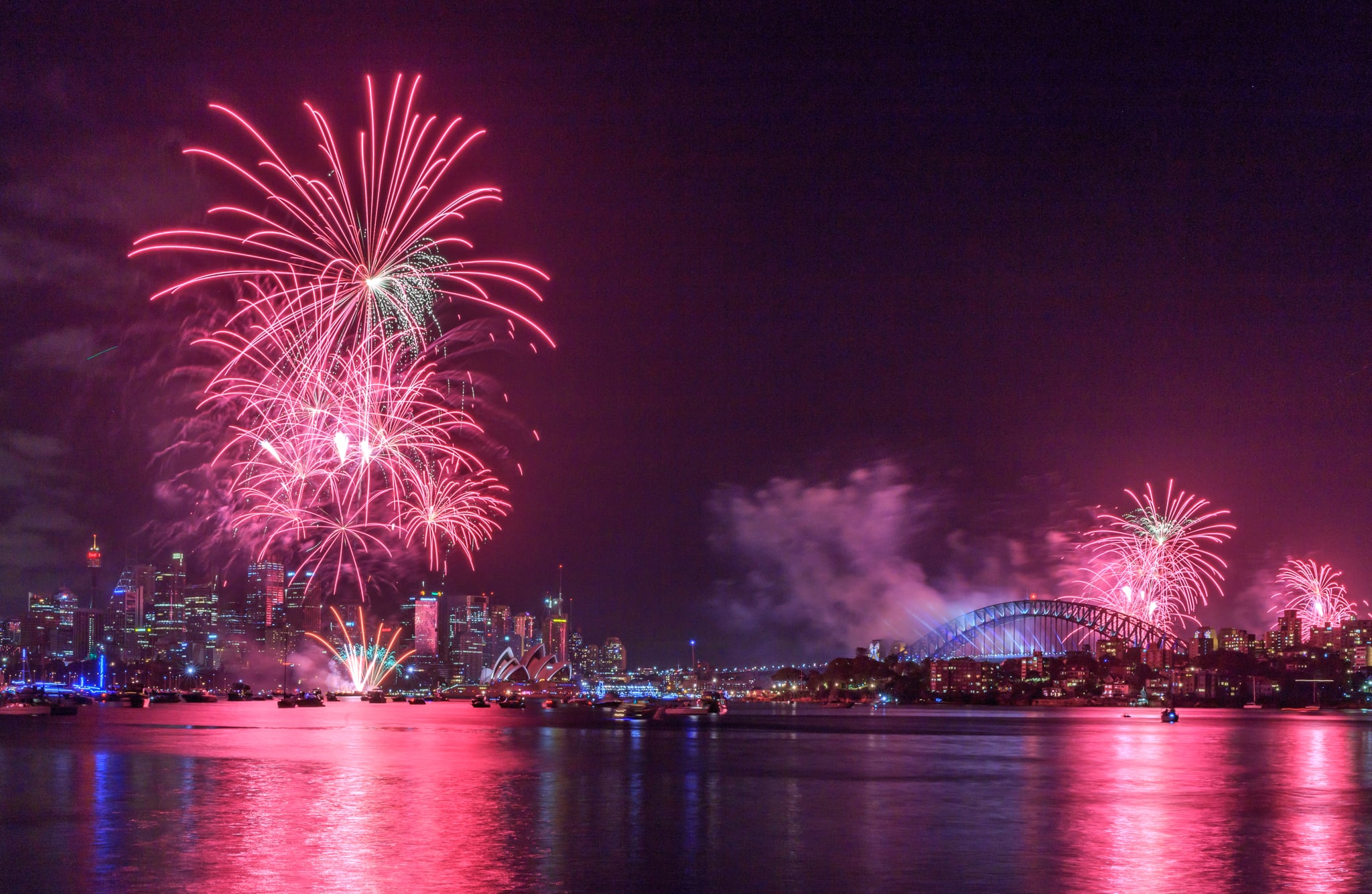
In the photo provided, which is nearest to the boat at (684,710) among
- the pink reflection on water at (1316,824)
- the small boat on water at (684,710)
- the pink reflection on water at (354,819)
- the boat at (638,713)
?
the small boat on water at (684,710)

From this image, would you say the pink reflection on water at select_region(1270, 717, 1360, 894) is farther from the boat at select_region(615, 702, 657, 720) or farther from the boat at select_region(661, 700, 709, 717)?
the boat at select_region(661, 700, 709, 717)

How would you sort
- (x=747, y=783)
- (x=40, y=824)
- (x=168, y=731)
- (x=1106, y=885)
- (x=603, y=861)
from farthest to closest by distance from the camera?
(x=168, y=731) → (x=747, y=783) → (x=40, y=824) → (x=603, y=861) → (x=1106, y=885)

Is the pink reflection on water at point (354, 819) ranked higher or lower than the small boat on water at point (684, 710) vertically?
higher

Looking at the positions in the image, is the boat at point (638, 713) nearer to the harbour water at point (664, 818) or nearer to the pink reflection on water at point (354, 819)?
the harbour water at point (664, 818)

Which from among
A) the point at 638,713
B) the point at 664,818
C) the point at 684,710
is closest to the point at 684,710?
the point at 684,710

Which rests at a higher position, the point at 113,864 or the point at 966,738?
the point at 113,864

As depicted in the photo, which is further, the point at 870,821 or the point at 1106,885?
the point at 870,821

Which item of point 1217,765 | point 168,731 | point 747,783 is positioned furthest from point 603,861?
point 168,731

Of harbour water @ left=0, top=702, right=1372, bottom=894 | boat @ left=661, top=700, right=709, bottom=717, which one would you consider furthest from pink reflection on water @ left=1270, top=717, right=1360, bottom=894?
boat @ left=661, top=700, right=709, bottom=717

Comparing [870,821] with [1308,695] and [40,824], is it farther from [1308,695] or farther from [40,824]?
[1308,695]
